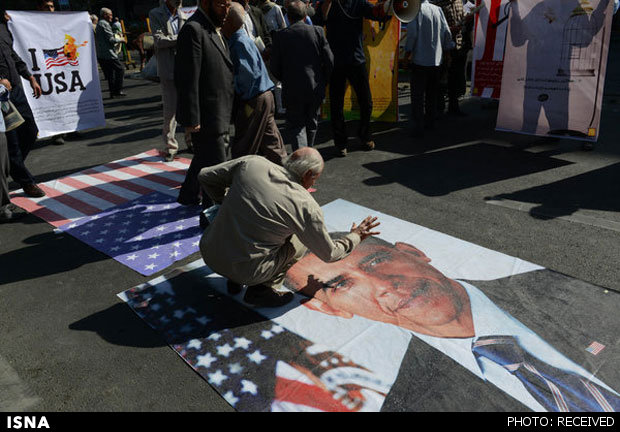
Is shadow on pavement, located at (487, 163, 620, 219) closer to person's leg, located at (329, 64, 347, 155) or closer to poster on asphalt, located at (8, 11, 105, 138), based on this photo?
person's leg, located at (329, 64, 347, 155)

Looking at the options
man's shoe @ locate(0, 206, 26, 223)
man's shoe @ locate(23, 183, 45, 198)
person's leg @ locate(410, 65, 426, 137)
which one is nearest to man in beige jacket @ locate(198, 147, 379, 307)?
man's shoe @ locate(0, 206, 26, 223)

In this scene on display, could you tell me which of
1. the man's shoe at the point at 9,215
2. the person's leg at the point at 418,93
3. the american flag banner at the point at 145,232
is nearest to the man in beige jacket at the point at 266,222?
the american flag banner at the point at 145,232

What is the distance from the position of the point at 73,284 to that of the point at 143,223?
38.8 inches

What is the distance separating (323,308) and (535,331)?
1.15 meters

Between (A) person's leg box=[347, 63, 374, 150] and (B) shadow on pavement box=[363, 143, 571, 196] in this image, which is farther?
(A) person's leg box=[347, 63, 374, 150]

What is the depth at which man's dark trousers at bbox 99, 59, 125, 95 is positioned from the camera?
991cm

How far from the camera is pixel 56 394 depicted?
86.5 inches

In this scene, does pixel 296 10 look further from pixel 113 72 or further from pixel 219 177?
pixel 113 72

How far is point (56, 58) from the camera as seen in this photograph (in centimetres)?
616

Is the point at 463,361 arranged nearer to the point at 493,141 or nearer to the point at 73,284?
the point at 73,284

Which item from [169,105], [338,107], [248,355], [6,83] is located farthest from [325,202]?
[6,83]

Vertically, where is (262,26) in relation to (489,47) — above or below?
above

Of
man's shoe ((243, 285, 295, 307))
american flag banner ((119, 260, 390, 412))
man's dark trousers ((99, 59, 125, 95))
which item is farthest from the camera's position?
man's dark trousers ((99, 59, 125, 95))

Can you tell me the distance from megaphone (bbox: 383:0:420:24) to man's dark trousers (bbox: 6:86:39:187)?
389 centimetres
